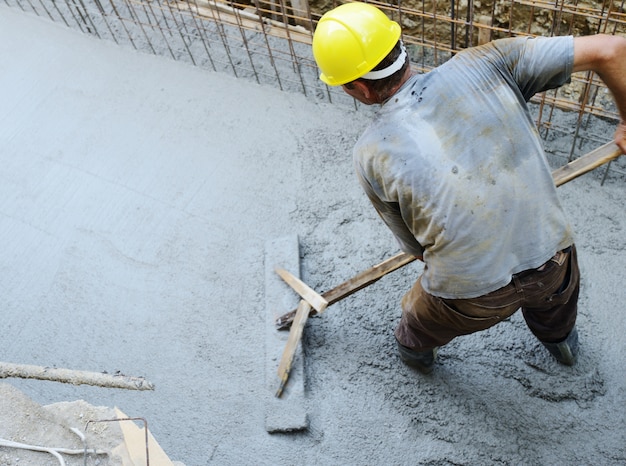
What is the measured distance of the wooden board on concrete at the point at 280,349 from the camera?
9.53ft

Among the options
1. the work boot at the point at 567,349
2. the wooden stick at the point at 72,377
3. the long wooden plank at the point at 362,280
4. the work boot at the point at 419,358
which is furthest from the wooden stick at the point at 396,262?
the wooden stick at the point at 72,377

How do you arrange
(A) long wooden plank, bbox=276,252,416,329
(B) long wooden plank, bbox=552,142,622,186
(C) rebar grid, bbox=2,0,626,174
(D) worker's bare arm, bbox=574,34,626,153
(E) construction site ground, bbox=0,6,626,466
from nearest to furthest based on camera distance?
(D) worker's bare arm, bbox=574,34,626,153
(B) long wooden plank, bbox=552,142,622,186
(E) construction site ground, bbox=0,6,626,466
(A) long wooden plank, bbox=276,252,416,329
(C) rebar grid, bbox=2,0,626,174

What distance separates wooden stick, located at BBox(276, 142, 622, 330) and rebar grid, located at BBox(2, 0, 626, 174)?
793 mm

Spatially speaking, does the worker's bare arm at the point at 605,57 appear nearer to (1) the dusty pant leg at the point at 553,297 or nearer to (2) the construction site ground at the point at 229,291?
(1) the dusty pant leg at the point at 553,297

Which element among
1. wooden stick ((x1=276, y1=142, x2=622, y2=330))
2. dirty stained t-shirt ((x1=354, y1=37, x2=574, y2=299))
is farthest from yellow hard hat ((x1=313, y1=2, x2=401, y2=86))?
wooden stick ((x1=276, y1=142, x2=622, y2=330))

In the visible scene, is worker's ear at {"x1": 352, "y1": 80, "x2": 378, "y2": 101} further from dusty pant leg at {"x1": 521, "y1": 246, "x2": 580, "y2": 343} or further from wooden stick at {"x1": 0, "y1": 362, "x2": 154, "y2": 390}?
wooden stick at {"x1": 0, "y1": 362, "x2": 154, "y2": 390}

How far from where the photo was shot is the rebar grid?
3.99 metres

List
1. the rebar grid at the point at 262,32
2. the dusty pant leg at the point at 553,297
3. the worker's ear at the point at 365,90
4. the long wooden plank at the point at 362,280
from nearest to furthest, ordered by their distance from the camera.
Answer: the worker's ear at the point at 365,90
the dusty pant leg at the point at 553,297
the long wooden plank at the point at 362,280
the rebar grid at the point at 262,32

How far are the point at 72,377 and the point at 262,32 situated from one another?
2.61 metres

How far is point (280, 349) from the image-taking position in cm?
311

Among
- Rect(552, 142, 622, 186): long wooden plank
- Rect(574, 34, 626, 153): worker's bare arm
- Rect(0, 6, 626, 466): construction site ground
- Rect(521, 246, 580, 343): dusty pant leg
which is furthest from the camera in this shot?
Rect(0, 6, 626, 466): construction site ground

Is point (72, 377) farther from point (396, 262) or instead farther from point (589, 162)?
point (589, 162)

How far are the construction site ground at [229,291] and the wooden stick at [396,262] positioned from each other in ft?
0.63

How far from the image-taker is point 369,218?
11.5ft
